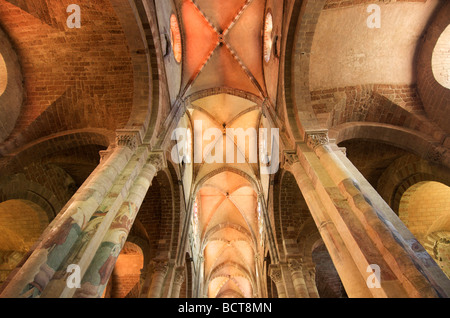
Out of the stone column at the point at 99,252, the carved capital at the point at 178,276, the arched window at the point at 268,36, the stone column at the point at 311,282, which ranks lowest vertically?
the stone column at the point at 99,252

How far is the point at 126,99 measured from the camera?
7.55m

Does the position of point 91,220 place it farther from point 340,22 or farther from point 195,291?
point 195,291

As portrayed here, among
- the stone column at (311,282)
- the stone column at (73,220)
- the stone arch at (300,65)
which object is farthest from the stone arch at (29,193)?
Result: the stone column at (311,282)

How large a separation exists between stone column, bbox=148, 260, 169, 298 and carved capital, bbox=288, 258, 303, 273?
3957 mm

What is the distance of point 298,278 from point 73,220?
695 cm

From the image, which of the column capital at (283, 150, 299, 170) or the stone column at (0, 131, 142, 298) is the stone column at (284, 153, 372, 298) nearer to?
the column capital at (283, 150, 299, 170)

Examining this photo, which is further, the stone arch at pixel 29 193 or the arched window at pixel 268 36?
the arched window at pixel 268 36

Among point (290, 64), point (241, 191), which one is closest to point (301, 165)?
point (290, 64)

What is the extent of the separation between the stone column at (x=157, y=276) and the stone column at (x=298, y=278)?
3.99 m

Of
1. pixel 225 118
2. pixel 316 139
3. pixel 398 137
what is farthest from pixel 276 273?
pixel 225 118

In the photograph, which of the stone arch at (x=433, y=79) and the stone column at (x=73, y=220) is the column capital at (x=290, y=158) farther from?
the stone arch at (x=433, y=79)

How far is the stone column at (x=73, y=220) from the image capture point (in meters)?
3.17

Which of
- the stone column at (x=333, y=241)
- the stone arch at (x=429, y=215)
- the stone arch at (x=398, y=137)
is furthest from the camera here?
the stone arch at (x=429, y=215)

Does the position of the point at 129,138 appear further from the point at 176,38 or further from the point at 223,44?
the point at 223,44
